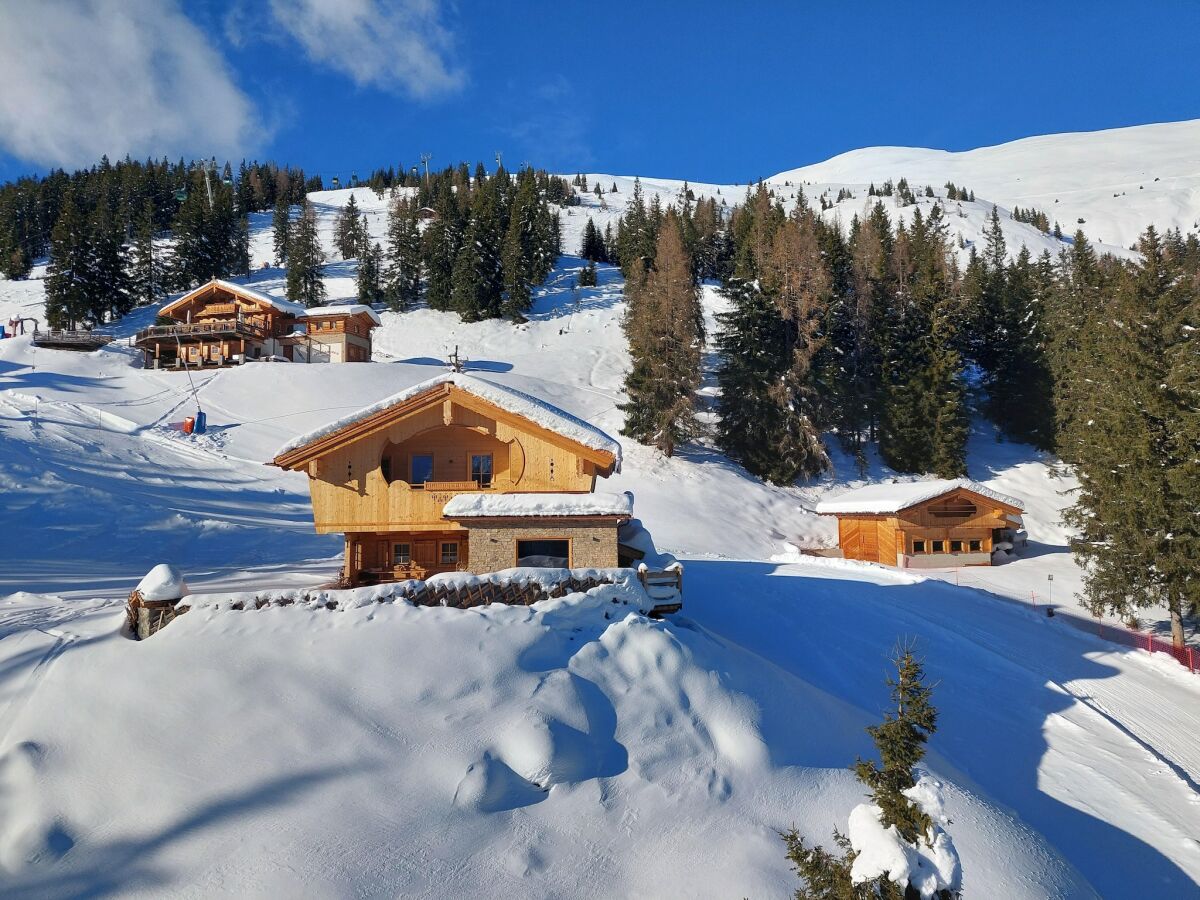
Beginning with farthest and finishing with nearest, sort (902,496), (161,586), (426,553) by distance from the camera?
(902,496), (426,553), (161,586)

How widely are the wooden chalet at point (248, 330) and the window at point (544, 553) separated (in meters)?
42.8

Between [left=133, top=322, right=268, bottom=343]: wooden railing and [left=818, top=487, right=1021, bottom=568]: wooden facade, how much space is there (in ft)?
148

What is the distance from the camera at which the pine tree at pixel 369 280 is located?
69312mm

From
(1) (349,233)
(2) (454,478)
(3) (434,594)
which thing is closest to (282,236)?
(1) (349,233)

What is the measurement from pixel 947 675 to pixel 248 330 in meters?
51.9

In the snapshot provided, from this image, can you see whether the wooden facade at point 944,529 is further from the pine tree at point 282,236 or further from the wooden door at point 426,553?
the pine tree at point 282,236

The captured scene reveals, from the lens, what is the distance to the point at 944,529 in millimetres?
32031

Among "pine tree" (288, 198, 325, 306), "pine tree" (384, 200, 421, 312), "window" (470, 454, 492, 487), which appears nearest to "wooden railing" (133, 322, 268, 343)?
"pine tree" (384, 200, 421, 312)

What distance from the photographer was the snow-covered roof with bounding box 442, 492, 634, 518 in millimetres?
15133

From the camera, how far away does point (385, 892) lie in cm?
723

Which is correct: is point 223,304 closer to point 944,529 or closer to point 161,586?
point 161,586

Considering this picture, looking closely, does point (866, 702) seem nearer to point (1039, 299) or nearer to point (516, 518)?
point (516, 518)

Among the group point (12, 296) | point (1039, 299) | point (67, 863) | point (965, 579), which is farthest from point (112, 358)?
point (1039, 299)

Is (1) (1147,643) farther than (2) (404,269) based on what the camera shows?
No
